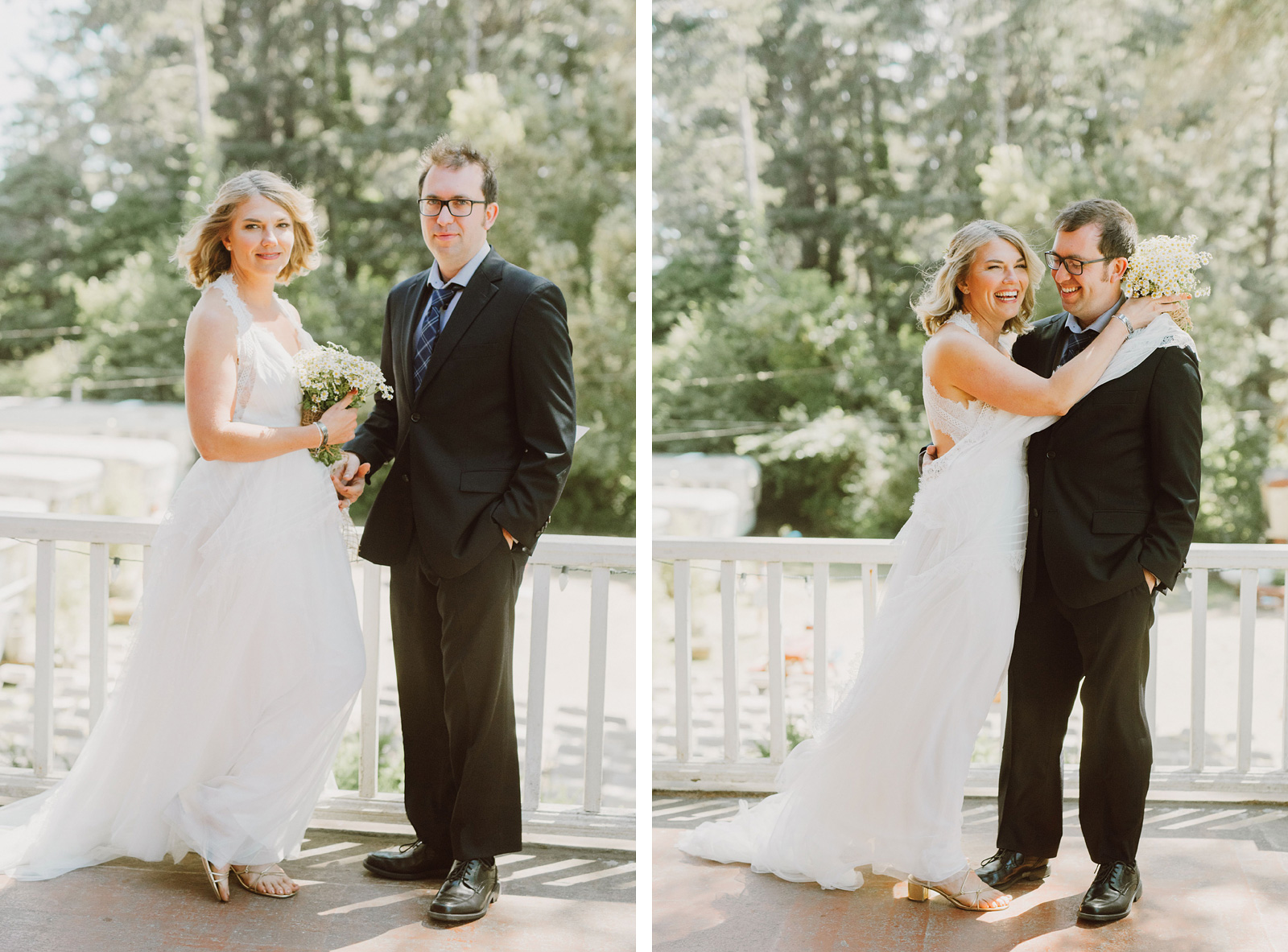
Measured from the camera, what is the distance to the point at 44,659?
3.25 metres

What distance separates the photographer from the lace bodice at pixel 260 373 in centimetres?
264

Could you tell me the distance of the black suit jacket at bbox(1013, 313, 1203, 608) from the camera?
2518 millimetres

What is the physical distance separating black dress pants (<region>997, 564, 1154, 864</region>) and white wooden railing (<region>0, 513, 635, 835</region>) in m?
1.16

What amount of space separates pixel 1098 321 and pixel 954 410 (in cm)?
43

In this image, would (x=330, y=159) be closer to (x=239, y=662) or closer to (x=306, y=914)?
(x=239, y=662)

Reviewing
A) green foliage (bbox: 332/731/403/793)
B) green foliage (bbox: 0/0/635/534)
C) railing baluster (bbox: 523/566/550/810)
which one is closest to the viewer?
railing baluster (bbox: 523/566/550/810)

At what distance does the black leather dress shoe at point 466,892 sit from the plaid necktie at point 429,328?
1289mm

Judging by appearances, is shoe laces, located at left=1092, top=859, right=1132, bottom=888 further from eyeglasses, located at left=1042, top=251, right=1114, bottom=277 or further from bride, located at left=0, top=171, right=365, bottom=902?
bride, located at left=0, top=171, right=365, bottom=902

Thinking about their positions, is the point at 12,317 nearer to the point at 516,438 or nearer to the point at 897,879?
the point at 516,438

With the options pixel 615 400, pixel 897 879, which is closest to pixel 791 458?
pixel 615 400

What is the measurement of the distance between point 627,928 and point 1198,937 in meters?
1.46

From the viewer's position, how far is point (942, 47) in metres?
9.82

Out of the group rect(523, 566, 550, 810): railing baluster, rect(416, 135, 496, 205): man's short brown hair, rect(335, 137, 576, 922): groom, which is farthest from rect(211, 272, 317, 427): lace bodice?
rect(523, 566, 550, 810): railing baluster

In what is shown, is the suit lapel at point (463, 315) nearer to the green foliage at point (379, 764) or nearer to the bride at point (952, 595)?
the bride at point (952, 595)
